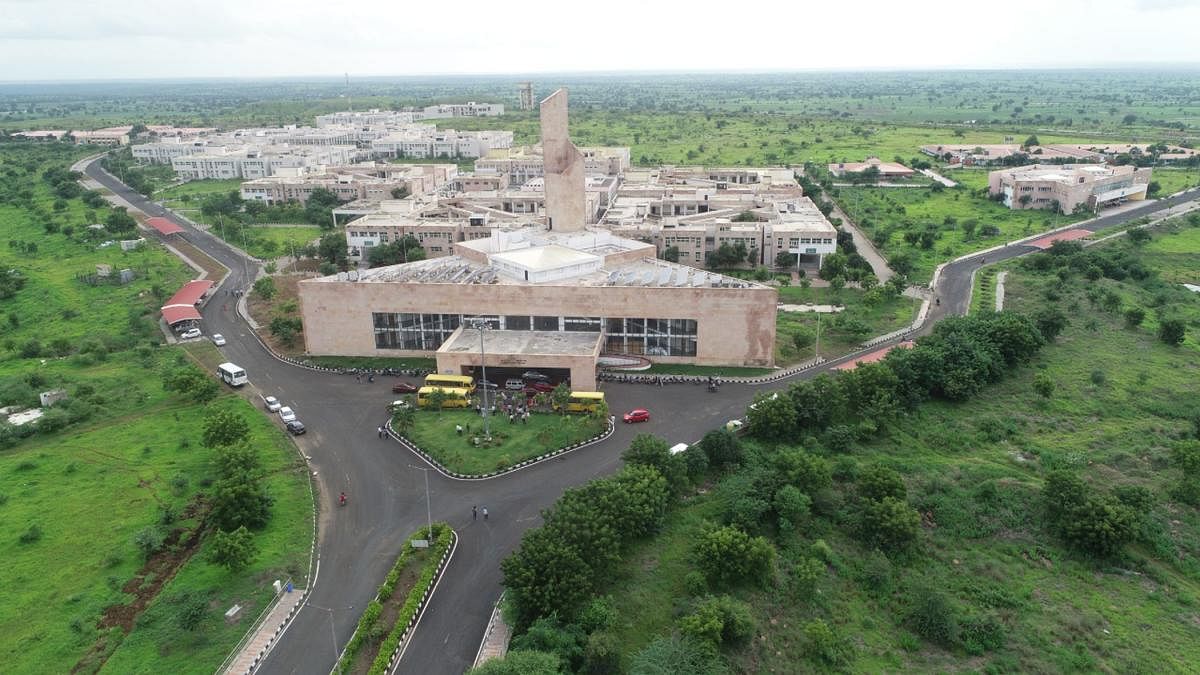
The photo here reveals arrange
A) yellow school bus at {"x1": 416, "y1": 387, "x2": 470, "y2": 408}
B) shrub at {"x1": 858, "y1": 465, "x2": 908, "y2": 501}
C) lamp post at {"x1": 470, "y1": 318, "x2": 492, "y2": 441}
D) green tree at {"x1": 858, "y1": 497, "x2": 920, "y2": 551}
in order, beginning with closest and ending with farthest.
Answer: green tree at {"x1": 858, "y1": 497, "x2": 920, "y2": 551}
shrub at {"x1": 858, "y1": 465, "x2": 908, "y2": 501}
lamp post at {"x1": 470, "y1": 318, "x2": 492, "y2": 441}
yellow school bus at {"x1": 416, "y1": 387, "x2": 470, "y2": 408}

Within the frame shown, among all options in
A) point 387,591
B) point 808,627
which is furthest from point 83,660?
point 808,627

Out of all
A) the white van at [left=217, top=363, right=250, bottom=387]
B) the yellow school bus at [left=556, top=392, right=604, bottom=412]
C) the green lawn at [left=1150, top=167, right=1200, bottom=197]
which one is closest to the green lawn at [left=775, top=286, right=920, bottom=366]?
the yellow school bus at [left=556, top=392, right=604, bottom=412]

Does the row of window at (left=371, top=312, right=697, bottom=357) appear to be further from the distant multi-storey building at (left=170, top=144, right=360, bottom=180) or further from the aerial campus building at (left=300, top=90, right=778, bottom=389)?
the distant multi-storey building at (left=170, top=144, right=360, bottom=180)

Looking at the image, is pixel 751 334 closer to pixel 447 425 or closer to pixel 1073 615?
pixel 447 425

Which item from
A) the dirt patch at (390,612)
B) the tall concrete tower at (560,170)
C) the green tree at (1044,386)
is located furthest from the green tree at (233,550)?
the green tree at (1044,386)

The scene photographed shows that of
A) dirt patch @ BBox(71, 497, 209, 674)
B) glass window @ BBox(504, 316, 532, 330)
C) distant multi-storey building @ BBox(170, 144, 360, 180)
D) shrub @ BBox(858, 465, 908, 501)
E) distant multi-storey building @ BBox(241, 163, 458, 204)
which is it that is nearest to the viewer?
dirt patch @ BBox(71, 497, 209, 674)
